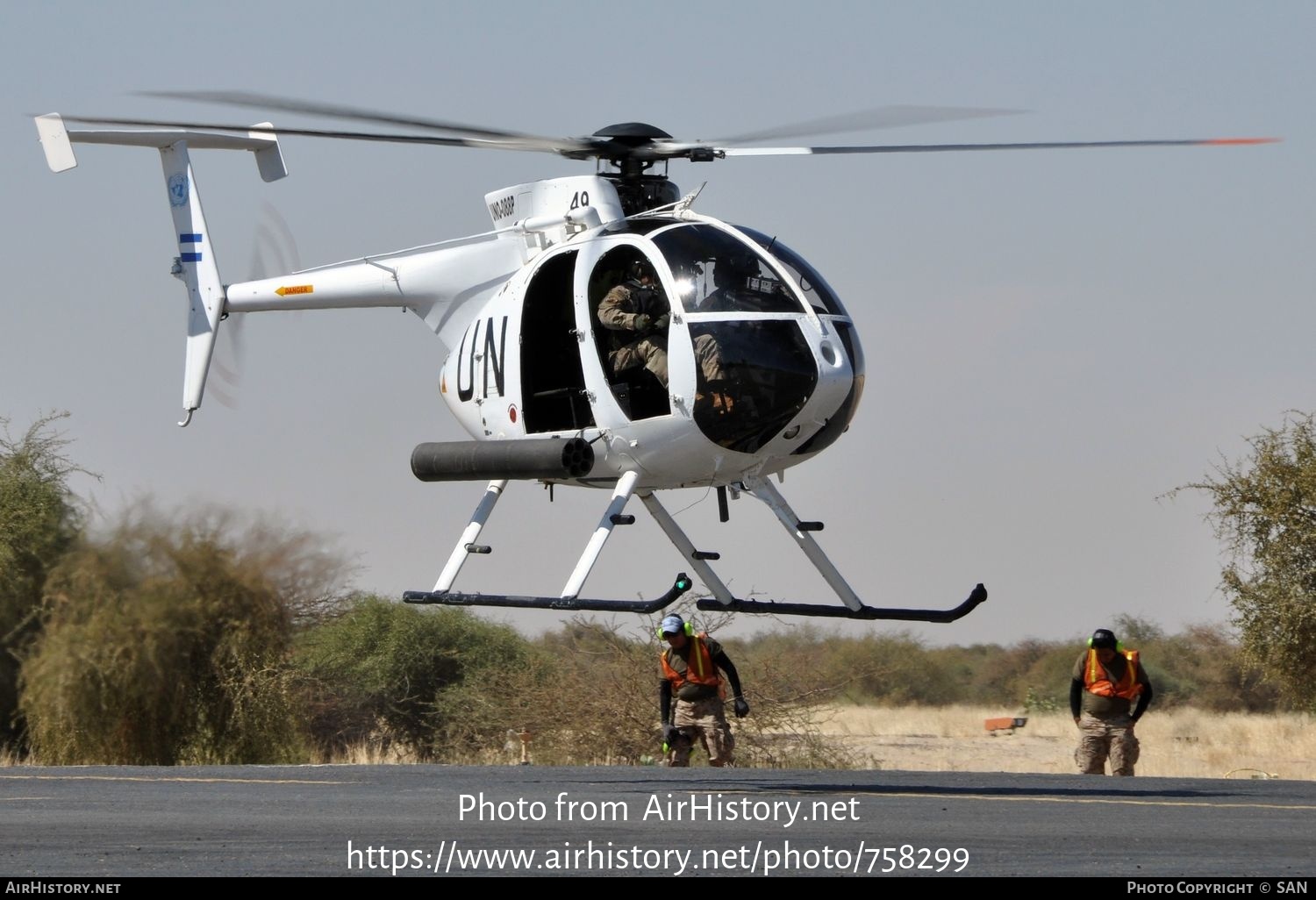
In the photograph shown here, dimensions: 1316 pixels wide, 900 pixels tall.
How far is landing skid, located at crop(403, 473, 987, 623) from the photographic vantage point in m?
11.9

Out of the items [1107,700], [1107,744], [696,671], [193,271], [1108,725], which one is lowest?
[1107,744]

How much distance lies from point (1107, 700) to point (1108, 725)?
9.0 inches

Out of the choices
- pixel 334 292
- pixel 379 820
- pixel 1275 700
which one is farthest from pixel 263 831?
pixel 1275 700

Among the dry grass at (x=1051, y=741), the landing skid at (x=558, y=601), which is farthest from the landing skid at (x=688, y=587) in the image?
the dry grass at (x=1051, y=741)

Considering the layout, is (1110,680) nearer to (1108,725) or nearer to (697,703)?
(1108,725)

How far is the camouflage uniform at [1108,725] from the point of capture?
50.9 feet

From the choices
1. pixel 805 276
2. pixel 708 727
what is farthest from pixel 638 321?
pixel 708 727

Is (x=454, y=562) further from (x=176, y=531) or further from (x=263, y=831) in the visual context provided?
(x=176, y=531)

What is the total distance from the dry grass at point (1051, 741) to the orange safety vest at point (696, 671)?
19.2 feet

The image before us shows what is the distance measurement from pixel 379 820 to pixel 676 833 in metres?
1.89

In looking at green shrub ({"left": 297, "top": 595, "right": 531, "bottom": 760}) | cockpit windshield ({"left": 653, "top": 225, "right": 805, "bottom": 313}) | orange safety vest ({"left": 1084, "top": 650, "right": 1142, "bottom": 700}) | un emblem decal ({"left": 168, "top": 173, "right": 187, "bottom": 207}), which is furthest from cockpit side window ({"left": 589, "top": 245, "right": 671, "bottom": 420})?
green shrub ({"left": 297, "top": 595, "right": 531, "bottom": 760})

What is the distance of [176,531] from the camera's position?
1830cm

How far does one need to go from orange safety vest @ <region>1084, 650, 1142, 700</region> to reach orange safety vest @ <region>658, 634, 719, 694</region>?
3.35 meters

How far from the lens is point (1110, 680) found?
15469 mm
